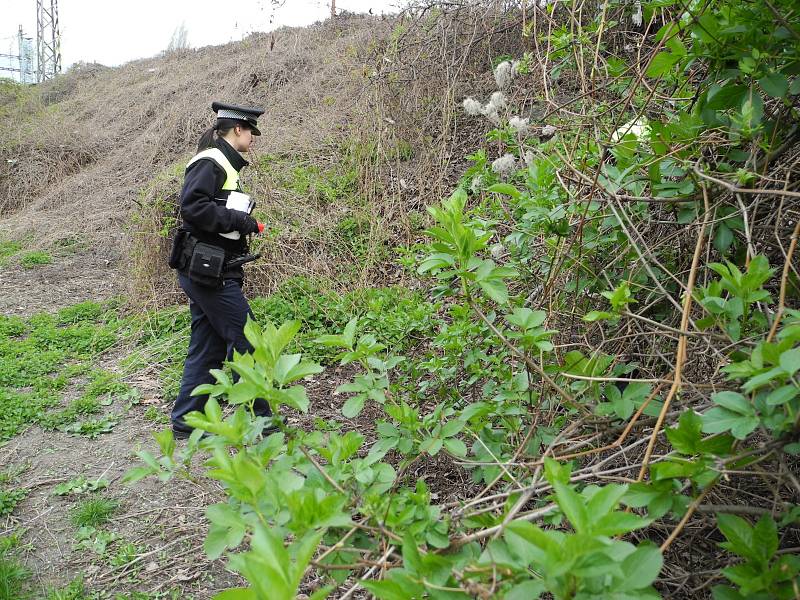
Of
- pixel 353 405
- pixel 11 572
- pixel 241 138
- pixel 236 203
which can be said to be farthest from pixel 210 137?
pixel 353 405

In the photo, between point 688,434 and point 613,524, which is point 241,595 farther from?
point 688,434

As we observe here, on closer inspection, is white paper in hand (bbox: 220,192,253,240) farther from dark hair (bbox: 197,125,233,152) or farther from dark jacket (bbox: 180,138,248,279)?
dark hair (bbox: 197,125,233,152)

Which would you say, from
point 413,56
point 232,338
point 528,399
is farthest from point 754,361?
point 413,56

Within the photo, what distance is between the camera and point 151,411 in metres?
4.85

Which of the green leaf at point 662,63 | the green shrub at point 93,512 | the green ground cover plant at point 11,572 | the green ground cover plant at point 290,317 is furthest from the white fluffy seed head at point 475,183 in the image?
the green ground cover plant at point 11,572

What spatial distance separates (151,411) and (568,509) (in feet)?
14.6

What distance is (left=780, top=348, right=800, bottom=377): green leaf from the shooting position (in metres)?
1.11

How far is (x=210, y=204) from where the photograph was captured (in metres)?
4.09

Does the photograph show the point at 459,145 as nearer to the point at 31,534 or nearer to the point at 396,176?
the point at 396,176

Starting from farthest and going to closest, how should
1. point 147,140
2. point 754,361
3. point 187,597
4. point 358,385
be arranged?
point 147,140 < point 187,597 < point 358,385 < point 754,361

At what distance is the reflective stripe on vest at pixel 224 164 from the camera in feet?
13.7

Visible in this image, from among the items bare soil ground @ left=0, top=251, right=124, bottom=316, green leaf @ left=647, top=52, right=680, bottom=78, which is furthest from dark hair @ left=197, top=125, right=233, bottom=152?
bare soil ground @ left=0, top=251, right=124, bottom=316

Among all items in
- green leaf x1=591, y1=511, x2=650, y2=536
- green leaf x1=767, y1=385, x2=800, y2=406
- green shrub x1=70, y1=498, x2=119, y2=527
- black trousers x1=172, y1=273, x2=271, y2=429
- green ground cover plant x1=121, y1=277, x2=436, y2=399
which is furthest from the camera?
green ground cover plant x1=121, y1=277, x2=436, y2=399

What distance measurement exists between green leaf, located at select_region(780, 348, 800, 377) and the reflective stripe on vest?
3.76 metres
